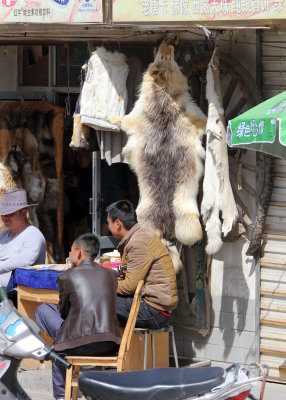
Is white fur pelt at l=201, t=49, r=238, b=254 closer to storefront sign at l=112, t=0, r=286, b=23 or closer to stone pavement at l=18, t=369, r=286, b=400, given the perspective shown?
storefront sign at l=112, t=0, r=286, b=23

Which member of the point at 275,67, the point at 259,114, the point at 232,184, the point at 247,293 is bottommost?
the point at 247,293

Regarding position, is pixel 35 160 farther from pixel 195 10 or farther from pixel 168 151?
pixel 195 10

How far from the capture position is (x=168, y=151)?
310 inches

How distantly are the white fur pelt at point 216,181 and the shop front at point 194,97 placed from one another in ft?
0.81

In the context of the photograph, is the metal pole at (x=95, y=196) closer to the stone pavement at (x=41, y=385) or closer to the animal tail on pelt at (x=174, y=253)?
the animal tail on pelt at (x=174, y=253)

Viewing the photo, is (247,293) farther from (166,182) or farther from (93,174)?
(93,174)

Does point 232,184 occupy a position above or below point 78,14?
below

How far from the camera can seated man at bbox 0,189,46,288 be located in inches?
321

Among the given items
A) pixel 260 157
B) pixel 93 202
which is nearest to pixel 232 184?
pixel 260 157

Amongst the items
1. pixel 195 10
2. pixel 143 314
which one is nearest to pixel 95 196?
pixel 143 314

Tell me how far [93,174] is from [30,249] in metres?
1.12

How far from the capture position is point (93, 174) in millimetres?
8867

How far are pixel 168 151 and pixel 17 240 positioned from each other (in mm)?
1660

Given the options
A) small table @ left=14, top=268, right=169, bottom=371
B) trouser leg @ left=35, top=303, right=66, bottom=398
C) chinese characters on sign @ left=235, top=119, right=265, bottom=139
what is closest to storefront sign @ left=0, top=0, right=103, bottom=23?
chinese characters on sign @ left=235, top=119, right=265, bottom=139
